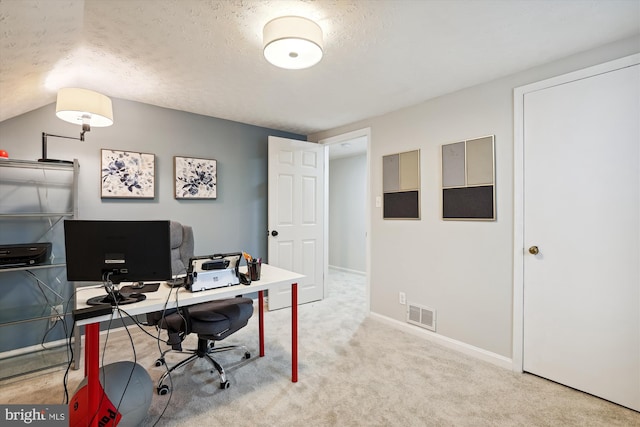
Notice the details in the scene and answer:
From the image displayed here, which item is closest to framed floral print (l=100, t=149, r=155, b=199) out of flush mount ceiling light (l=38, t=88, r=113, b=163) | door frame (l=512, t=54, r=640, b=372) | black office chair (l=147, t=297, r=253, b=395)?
flush mount ceiling light (l=38, t=88, r=113, b=163)

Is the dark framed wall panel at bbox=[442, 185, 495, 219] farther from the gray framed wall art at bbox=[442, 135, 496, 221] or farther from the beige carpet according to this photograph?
the beige carpet

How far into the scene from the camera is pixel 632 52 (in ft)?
5.82

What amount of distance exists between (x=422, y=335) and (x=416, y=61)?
2.36 metres

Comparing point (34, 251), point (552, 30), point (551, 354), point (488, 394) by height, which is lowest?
point (488, 394)

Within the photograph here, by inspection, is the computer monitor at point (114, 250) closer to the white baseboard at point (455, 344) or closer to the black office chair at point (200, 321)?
the black office chair at point (200, 321)

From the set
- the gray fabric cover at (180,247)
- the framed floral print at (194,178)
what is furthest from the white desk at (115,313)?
the framed floral print at (194,178)

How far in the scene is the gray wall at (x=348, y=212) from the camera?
5.57 m

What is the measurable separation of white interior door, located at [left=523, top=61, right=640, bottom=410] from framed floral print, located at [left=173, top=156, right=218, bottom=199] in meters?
3.00

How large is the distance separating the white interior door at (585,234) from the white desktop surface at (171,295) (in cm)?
179

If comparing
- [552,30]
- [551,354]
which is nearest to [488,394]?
[551,354]

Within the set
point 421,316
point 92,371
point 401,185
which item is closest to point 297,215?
point 401,185

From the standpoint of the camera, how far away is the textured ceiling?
1.51m

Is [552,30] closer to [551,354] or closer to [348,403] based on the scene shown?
[551,354]

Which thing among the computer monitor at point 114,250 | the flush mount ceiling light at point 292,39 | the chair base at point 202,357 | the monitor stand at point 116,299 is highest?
the flush mount ceiling light at point 292,39
